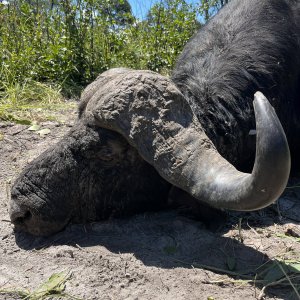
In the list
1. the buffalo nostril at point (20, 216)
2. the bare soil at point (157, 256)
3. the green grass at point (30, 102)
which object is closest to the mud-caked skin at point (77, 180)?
the buffalo nostril at point (20, 216)

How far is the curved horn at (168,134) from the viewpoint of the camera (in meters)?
3.06

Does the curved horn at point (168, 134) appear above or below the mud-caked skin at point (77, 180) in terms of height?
above

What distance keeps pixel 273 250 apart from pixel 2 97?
16.9ft

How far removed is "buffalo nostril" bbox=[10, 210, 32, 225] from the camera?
3.93 m

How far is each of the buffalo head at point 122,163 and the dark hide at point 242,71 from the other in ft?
1.65

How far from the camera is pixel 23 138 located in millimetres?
6180

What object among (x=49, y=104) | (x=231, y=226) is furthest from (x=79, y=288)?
(x=49, y=104)

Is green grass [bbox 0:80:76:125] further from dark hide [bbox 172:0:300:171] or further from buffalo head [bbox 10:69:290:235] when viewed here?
buffalo head [bbox 10:69:290:235]

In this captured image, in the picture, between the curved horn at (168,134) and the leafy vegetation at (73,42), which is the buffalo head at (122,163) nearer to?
the curved horn at (168,134)

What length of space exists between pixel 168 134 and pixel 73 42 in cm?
573

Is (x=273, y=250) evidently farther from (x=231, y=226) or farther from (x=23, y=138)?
(x=23, y=138)

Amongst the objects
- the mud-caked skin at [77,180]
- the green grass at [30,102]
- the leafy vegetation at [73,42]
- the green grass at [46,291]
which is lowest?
the green grass at [46,291]

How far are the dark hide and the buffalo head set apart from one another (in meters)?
0.50

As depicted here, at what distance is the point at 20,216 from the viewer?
395cm
